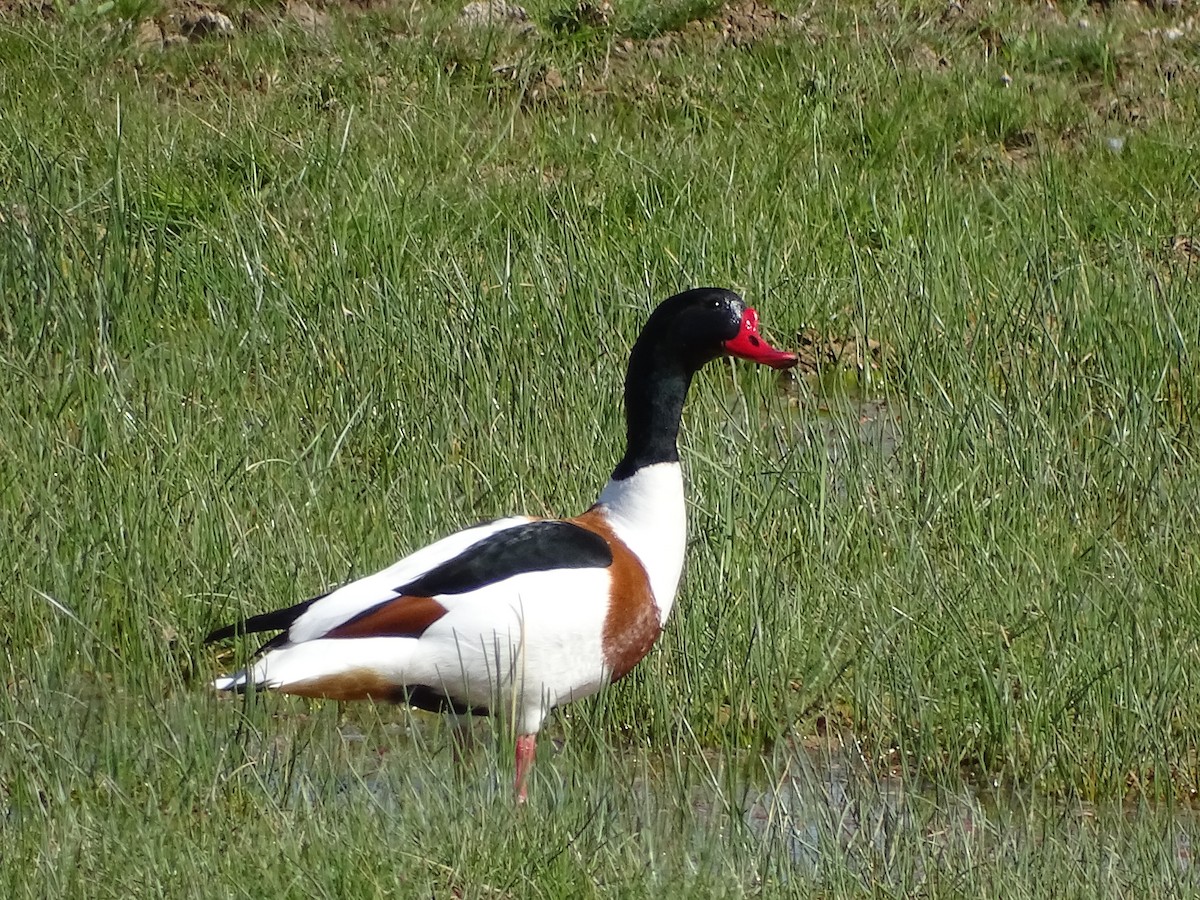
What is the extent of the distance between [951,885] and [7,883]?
1512 mm

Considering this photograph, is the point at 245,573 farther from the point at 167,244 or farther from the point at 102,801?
the point at 167,244

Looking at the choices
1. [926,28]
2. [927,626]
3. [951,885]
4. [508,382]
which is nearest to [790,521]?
[927,626]

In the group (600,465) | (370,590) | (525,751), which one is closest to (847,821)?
(525,751)

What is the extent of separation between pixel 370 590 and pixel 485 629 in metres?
0.26

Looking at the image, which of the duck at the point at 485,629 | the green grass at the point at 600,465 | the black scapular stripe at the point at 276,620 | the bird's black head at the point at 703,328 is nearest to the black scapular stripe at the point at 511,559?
the duck at the point at 485,629

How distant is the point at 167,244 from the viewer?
6.51m

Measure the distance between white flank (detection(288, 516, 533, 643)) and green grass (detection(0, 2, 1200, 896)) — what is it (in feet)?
0.78

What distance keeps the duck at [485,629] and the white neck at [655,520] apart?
3 cm

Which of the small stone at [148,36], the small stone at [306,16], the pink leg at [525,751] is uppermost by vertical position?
the small stone at [306,16]

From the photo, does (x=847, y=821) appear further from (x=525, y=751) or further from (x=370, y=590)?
(x=370, y=590)

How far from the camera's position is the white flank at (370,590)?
388cm

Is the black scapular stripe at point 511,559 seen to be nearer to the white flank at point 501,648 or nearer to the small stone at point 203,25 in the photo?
the white flank at point 501,648

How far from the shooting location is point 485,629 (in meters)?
3.90

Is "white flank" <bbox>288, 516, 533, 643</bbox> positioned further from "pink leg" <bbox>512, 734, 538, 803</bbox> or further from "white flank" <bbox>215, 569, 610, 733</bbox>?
"pink leg" <bbox>512, 734, 538, 803</bbox>
